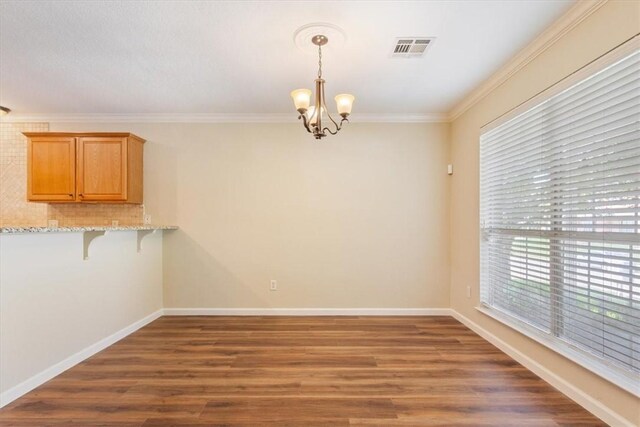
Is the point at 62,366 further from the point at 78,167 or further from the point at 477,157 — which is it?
the point at 477,157

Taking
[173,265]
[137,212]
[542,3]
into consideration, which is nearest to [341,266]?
[173,265]

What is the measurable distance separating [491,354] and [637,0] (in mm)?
2654

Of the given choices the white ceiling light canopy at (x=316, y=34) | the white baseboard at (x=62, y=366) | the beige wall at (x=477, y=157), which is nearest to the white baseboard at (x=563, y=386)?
the beige wall at (x=477, y=157)

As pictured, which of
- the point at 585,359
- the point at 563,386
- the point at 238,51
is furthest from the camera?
the point at 238,51

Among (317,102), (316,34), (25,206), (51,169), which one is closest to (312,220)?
(317,102)

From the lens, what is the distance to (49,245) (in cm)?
228

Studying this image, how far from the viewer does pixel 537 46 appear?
230cm

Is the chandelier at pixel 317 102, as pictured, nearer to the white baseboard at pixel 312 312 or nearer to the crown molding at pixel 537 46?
the crown molding at pixel 537 46

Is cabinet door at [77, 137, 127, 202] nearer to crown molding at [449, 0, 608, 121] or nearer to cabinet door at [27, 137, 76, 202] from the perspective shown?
cabinet door at [27, 137, 76, 202]

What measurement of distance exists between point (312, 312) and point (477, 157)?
2659 millimetres

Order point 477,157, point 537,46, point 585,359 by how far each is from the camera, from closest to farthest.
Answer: point 585,359 → point 537,46 → point 477,157

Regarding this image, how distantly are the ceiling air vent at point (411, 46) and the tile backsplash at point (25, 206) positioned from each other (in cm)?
355

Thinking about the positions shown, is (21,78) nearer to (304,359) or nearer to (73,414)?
(73,414)

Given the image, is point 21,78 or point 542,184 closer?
point 542,184
